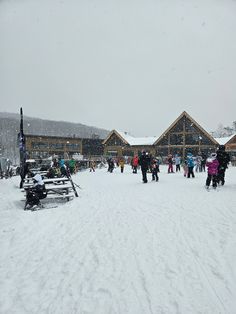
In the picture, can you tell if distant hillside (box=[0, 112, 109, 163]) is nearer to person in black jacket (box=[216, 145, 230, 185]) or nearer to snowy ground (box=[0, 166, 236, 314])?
person in black jacket (box=[216, 145, 230, 185])

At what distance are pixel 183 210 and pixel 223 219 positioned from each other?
1.25m

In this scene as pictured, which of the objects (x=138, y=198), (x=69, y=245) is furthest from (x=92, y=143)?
(x=69, y=245)

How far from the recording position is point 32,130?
137 metres

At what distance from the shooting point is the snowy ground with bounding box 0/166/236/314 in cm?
313

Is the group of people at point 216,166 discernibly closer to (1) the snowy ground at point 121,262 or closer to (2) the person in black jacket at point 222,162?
(2) the person in black jacket at point 222,162

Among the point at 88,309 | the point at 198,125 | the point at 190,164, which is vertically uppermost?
the point at 198,125

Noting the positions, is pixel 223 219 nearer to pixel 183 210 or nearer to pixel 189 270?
pixel 183 210

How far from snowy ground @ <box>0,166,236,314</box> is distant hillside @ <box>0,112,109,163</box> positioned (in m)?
107

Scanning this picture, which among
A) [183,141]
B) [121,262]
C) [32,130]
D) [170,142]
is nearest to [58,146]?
[170,142]

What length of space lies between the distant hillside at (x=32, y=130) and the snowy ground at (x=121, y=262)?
10739 centimetres

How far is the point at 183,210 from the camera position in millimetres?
7230

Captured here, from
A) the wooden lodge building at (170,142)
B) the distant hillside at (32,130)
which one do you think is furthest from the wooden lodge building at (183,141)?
the distant hillside at (32,130)

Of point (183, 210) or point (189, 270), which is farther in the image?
point (183, 210)

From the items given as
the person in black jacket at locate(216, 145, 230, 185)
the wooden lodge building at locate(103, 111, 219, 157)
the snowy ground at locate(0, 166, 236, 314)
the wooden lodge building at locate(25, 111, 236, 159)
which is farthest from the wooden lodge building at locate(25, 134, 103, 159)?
the snowy ground at locate(0, 166, 236, 314)
